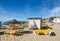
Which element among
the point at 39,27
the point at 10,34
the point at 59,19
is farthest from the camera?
the point at 59,19

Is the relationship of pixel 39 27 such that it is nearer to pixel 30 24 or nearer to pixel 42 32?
pixel 30 24

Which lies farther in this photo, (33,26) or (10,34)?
(33,26)

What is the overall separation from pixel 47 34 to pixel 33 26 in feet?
21.0

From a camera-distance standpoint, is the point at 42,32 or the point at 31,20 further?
the point at 31,20

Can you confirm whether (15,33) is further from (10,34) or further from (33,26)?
(33,26)

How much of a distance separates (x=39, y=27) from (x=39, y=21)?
118cm

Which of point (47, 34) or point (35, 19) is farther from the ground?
point (35, 19)

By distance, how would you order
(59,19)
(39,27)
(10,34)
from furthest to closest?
(59,19) → (39,27) → (10,34)

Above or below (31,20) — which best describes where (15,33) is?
below

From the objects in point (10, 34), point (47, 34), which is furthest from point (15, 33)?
point (47, 34)

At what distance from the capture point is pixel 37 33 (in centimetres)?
1237

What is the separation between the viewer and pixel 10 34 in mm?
12211

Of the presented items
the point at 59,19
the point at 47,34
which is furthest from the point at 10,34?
the point at 59,19

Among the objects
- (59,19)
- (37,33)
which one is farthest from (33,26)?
(59,19)
